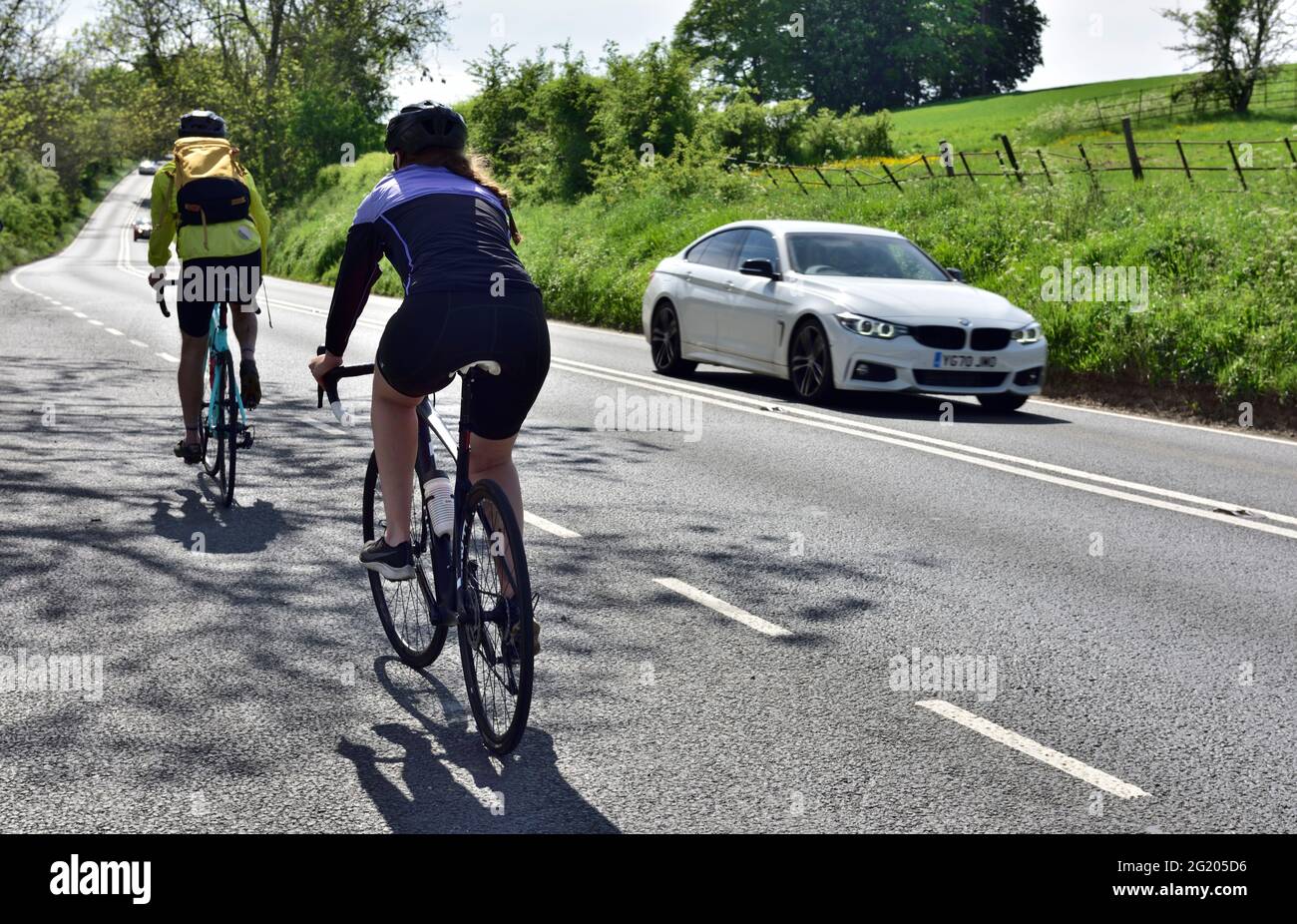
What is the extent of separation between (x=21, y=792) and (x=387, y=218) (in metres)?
1.89

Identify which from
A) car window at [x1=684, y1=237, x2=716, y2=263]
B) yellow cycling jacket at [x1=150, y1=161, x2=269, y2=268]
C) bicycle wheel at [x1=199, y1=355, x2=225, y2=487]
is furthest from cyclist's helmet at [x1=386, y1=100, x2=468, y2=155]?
car window at [x1=684, y1=237, x2=716, y2=263]

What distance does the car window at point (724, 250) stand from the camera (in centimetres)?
1539

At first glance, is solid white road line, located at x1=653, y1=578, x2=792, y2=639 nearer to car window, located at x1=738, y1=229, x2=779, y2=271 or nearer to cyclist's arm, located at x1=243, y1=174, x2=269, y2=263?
cyclist's arm, located at x1=243, y1=174, x2=269, y2=263

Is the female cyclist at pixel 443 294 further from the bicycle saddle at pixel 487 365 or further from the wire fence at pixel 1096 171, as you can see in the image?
the wire fence at pixel 1096 171

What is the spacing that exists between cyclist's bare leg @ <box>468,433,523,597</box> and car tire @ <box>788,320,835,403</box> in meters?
8.96

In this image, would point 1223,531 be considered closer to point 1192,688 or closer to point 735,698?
point 1192,688

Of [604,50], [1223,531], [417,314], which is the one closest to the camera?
[417,314]

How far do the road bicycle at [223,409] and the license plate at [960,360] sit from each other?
21.4ft

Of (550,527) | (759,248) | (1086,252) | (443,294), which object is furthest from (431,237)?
(1086,252)

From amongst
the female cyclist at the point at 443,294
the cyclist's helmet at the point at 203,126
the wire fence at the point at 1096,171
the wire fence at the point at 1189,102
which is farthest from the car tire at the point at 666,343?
the wire fence at the point at 1189,102
